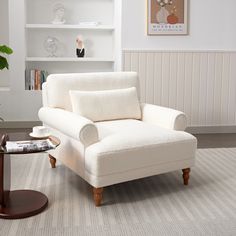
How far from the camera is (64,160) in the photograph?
→ 10.9 feet

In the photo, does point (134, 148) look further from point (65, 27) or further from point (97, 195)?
point (65, 27)

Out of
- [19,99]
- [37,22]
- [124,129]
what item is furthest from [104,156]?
[37,22]

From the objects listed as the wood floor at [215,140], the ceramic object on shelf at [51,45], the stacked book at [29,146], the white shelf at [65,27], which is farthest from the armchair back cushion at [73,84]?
the ceramic object on shelf at [51,45]

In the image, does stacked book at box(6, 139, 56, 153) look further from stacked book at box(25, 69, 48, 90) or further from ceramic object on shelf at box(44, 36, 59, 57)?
ceramic object on shelf at box(44, 36, 59, 57)

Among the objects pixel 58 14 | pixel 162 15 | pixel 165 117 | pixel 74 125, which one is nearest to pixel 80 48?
pixel 58 14

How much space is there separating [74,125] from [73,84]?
0.72 metres

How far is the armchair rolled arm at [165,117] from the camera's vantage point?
3.44 meters

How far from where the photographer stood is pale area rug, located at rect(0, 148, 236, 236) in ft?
8.39

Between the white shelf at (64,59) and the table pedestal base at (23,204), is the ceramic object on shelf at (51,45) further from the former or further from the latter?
the table pedestal base at (23,204)

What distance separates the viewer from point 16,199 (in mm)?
2914

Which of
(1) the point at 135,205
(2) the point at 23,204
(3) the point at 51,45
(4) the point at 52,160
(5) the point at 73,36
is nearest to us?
(2) the point at 23,204

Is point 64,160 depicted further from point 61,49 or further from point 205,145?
point 61,49

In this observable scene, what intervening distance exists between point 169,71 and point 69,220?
2.86 meters

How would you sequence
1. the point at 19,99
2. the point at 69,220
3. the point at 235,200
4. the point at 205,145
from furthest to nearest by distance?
the point at 19,99 → the point at 205,145 → the point at 235,200 → the point at 69,220
